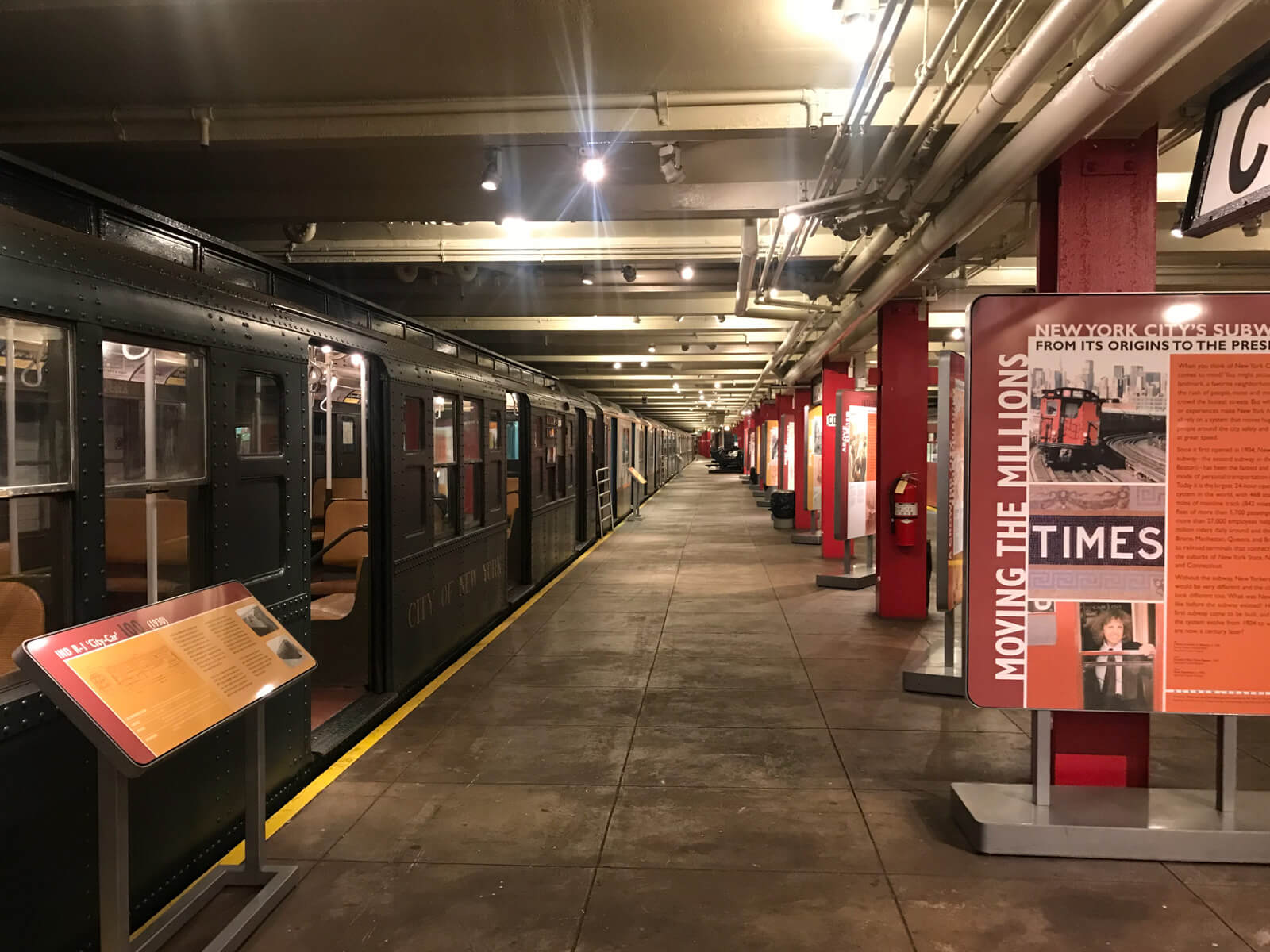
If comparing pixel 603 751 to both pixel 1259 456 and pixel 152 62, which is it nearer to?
pixel 1259 456

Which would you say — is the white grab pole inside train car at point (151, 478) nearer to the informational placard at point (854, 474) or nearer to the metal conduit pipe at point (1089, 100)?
the metal conduit pipe at point (1089, 100)

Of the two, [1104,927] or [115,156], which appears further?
[115,156]

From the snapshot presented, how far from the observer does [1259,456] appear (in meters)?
3.42

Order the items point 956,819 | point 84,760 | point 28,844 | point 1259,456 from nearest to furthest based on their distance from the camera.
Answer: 1. point 28,844
2. point 84,760
3. point 1259,456
4. point 956,819

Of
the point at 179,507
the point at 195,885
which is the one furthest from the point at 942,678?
the point at 179,507

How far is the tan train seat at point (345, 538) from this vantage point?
7.40 m

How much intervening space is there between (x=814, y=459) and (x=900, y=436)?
529 cm

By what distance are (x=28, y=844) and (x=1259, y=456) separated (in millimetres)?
4741

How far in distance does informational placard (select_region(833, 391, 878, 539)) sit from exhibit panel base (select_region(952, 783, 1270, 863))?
552 centimetres

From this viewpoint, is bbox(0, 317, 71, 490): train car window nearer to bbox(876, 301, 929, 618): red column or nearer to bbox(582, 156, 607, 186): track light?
bbox(582, 156, 607, 186): track light

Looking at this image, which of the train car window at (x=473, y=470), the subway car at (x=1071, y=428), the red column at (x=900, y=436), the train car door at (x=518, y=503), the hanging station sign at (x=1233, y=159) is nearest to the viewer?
the hanging station sign at (x=1233, y=159)

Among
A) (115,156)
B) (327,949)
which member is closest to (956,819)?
(327,949)

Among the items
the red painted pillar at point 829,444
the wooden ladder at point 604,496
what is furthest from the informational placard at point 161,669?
the wooden ladder at point 604,496

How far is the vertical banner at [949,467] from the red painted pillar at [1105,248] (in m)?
0.82
